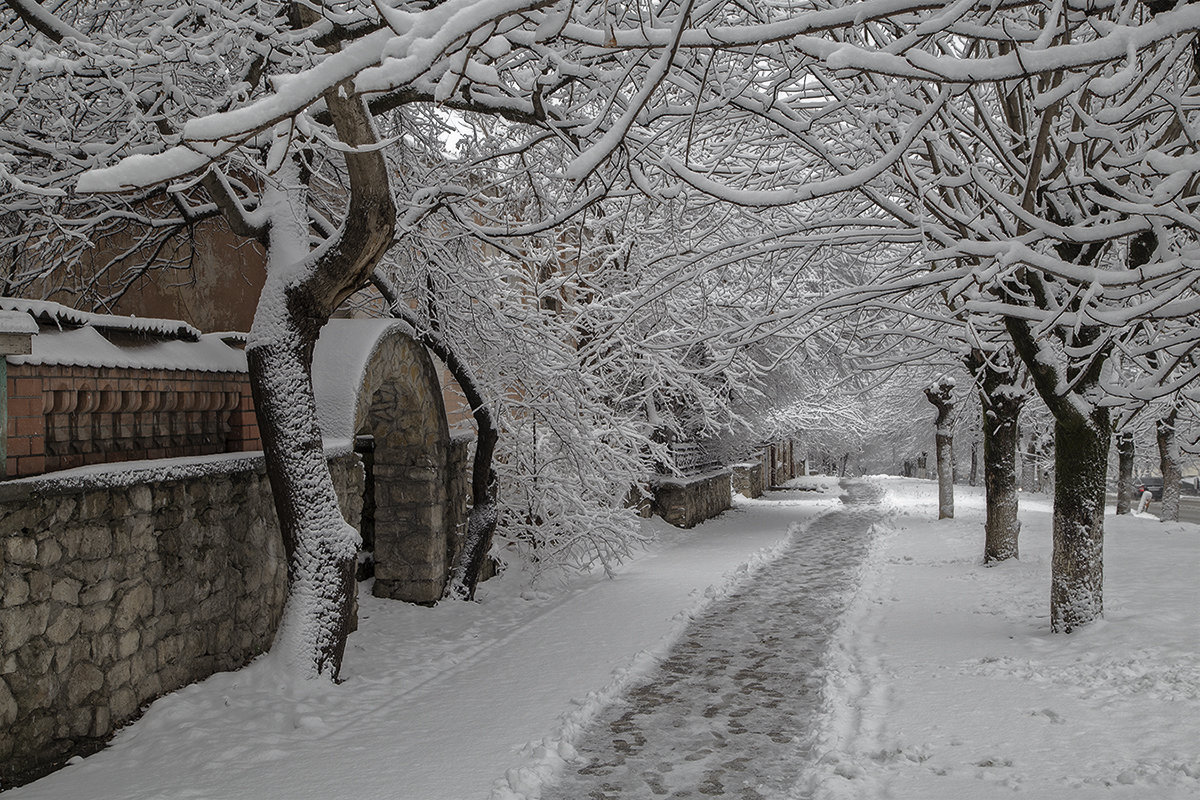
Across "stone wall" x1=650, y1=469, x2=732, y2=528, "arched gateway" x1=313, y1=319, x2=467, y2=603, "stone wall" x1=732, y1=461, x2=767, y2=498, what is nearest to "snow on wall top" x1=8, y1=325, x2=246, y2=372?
"arched gateway" x1=313, y1=319, x2=467, y2=603

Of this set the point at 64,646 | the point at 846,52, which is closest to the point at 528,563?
the point at 64,646

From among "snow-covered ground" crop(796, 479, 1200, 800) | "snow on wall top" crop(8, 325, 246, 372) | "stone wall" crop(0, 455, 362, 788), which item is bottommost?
"snow-covered ground" crop(796, 479, 1200, 800)

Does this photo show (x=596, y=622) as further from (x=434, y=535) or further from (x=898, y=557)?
(x=898, y=557)

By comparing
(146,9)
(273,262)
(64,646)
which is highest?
(146,9)

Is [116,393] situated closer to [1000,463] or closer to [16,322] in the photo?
[16,322]

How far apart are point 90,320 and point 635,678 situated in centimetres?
468

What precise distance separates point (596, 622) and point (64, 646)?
Result: 5.36 meters

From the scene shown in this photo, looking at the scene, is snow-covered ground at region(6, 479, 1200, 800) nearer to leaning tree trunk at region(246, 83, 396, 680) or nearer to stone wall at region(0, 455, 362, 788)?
stone wall at region(0, 455, 362, 788)

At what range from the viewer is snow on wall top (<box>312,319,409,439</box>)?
762cm

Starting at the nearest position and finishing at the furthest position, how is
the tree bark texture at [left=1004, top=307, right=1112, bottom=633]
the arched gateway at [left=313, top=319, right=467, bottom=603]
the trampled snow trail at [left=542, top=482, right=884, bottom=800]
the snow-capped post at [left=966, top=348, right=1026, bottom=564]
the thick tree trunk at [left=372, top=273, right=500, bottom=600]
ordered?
the trampled snow trail at [left=542, top=482, right=884, bottom=800], the tree bark texture at [left=1004, top=307, right=1112, bottom=633], the arched gateway at [left=313, top=319, right=467, bottom=603], the thick tree trunk at [left=372, top=273, right=500, bottom=600], the snow-capped post at [left=966, top=348, right=1026, bottom=564]

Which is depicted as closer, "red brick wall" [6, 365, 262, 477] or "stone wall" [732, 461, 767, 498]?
"red brick wall" [6, 365, 262, 477]

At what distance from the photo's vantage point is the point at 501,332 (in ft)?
34.1

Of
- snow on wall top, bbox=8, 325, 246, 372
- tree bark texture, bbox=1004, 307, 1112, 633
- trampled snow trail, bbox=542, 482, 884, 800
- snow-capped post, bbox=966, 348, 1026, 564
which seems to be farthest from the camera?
snow-capped post, bbox=966, 348, 1026, 564

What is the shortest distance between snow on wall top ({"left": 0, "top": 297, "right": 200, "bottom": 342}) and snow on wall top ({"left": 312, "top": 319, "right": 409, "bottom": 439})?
113 centimetres
